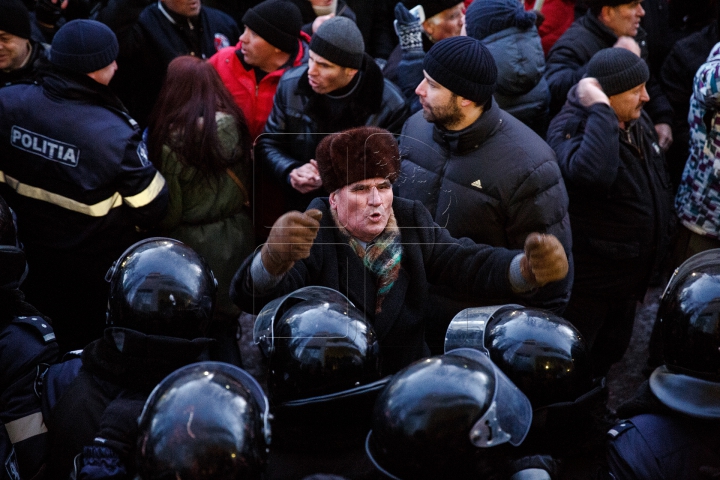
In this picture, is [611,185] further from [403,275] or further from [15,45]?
[15,45]

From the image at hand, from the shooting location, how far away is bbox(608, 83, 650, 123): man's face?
4438mm

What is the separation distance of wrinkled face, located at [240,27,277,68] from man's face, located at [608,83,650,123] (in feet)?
6.67

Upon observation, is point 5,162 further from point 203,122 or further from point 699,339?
point 699,339

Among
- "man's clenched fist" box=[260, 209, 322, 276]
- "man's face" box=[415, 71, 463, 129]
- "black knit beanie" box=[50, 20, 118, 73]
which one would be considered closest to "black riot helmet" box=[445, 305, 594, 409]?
"man's clenched fist" box=[260, 209, 322, 276]

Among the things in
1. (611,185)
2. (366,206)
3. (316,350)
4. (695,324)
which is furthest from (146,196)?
(695,324)

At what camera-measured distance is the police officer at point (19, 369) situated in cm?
268

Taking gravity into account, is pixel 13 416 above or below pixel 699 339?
below

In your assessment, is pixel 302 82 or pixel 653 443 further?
pixel 302 82

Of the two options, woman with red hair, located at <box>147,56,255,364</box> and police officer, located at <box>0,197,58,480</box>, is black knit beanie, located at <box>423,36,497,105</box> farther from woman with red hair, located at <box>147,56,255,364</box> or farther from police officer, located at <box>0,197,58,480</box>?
police officer, located at <box>0,197,58,480</box>

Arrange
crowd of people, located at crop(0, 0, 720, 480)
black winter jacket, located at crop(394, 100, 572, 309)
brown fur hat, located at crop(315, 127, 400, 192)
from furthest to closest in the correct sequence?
1. black winter jacket, located at crop(394, 100, 572, 309)
2. brown fur hat, located at crop(315, 127, 400, 192)
3. crowd of people, located at crop(0, 0, 720, 480)

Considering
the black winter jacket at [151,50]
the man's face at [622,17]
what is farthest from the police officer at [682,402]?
the black winter jacket at [151,50]

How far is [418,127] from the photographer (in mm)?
4000

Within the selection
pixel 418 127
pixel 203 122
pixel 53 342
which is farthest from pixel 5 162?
pixel 418 127

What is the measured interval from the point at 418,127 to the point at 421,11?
1.36 meters
